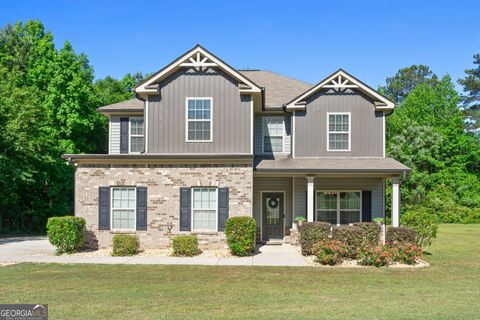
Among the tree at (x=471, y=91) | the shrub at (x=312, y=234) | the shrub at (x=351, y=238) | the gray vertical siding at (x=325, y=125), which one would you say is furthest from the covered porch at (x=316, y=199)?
the tree at (x=471, y=91)

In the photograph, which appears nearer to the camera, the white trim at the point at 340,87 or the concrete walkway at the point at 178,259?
the concrete walkway at the point at 178,259

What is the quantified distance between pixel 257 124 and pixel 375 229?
25.0 ft

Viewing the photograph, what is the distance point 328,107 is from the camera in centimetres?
2077

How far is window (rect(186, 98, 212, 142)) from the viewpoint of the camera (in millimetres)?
18891

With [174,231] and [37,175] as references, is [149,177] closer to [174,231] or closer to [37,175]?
[174,231]

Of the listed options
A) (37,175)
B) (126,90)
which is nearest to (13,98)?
(37,175)

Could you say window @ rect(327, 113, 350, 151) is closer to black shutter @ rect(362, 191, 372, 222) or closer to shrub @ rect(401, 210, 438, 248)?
black shutter @ rect(362, 191, 372, 222)

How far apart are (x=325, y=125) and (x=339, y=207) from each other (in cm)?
371

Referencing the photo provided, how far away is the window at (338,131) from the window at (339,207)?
2.07 metres

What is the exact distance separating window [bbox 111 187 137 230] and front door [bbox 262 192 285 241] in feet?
19.9

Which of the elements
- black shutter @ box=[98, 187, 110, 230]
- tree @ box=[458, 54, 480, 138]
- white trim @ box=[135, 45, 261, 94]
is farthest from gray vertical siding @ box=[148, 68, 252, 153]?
tree @ box=[458, 54, 480, 138]

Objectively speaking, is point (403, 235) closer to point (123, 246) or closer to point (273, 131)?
point (273, 131)

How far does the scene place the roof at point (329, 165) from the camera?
1834 cm

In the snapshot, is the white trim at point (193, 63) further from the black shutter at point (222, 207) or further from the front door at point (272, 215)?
the front door at point (272, 215)
